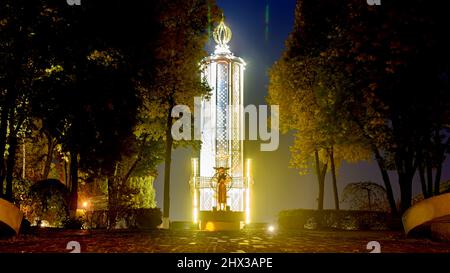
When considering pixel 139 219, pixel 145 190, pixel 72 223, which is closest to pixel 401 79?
pixel 72 223

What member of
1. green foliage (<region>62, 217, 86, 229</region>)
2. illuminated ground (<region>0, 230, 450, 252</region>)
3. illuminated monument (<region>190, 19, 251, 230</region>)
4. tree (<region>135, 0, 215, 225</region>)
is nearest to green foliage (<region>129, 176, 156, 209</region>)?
illuminated monument (<region>190, 19, 251, 230</region>)

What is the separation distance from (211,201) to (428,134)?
15581 millimetres

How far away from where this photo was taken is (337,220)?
1157 inches

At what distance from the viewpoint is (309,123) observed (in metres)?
31.2

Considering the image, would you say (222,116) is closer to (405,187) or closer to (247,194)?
(247,194)

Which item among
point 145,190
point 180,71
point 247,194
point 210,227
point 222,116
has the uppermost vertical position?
point 180,71

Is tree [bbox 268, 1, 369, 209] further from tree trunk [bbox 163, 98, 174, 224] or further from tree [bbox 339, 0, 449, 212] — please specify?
tree trunk [bbox 163, 98, 174, 224]

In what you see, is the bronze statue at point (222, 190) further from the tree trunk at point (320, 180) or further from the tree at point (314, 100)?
the tree trunk at point (320, 180)

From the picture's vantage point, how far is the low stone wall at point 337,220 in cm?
2687

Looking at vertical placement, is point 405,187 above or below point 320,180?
below

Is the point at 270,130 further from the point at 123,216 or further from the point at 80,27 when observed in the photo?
the point at 80,27

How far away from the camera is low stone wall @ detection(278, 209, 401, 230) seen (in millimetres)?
26867

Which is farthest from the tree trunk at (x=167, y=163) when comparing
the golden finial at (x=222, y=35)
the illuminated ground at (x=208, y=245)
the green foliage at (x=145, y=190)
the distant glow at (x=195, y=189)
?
the green foliage at (x=145, y=190)
